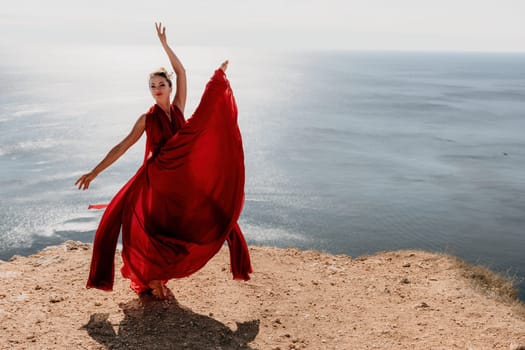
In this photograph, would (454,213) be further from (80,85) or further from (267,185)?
(80,85)

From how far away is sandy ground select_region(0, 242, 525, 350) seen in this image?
5.63 meters

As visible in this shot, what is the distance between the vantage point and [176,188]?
5754mm

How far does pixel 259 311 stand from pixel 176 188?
2.05 metres

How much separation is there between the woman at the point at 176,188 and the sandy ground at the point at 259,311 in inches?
23.1

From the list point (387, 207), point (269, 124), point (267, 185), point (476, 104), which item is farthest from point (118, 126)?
point (476, 104)

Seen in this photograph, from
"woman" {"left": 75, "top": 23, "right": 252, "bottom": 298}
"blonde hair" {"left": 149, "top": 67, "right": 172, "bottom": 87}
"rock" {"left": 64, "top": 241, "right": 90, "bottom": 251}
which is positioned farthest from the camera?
"rock" {"left": 64, "top": 241, "right": 90, "bottom": 251}

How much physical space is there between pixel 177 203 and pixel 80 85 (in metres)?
93.3

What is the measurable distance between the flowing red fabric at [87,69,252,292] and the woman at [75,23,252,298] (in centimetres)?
1

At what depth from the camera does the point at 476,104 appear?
245 feet

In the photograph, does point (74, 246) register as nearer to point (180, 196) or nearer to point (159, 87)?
point (180, 196)

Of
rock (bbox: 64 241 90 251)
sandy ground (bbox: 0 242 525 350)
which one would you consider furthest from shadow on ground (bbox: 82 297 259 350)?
rock (bbox: 64 241 90 251)

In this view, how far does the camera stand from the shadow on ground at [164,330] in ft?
17.9

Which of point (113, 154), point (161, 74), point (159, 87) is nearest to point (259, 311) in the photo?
point (113, 154)

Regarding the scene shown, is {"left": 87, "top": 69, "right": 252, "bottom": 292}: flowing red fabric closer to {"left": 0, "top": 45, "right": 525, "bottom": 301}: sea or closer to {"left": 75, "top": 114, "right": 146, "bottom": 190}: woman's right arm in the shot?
{"left": 75, "top": 114, "right": 146, "bottom": 190}: woman's right arm
